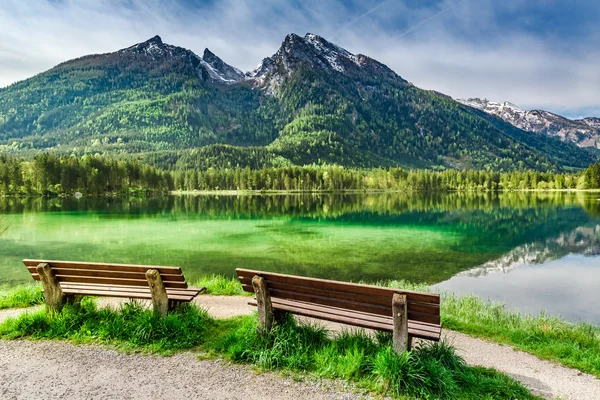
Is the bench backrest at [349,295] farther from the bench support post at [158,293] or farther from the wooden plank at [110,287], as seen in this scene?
the wooden plank at [110,287]

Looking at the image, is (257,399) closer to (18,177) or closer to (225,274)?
(225,274)

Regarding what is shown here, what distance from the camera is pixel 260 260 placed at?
2619 cm

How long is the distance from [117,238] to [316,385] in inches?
1347

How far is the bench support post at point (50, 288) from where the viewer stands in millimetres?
9266

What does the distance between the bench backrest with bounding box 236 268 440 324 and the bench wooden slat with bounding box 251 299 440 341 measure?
0.20 meters

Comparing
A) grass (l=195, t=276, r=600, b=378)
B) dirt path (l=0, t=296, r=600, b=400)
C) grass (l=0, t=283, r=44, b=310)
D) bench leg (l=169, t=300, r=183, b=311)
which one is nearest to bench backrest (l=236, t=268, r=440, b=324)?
dirt path (l=0, t=296, r=600, b=400)

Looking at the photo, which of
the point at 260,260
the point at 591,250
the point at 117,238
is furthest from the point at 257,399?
the point at 591,250

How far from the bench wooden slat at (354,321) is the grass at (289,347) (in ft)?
1.23

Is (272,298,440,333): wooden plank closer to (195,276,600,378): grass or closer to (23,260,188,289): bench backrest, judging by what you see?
(23,260,188,289): bench backrest

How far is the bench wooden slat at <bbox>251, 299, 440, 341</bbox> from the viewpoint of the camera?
6.95 m

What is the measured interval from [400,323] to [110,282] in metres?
6.89

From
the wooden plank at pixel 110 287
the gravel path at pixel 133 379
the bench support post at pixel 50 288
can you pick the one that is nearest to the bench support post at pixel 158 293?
the wooden plank at pixel 110 287

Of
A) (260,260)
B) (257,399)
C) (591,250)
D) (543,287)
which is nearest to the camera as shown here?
(257,399)

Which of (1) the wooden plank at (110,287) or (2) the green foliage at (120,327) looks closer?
(2) the green foliage at (120,327)
